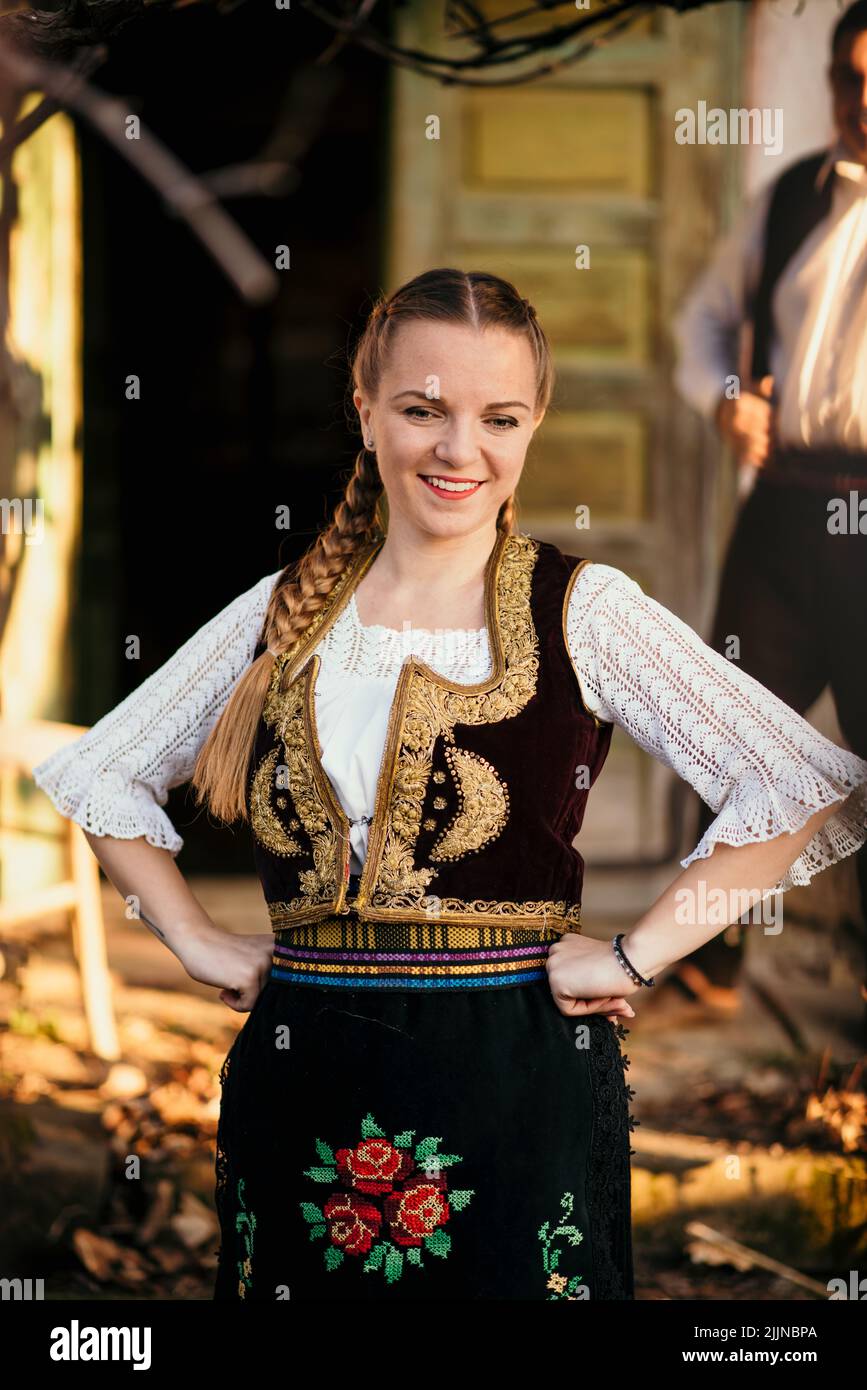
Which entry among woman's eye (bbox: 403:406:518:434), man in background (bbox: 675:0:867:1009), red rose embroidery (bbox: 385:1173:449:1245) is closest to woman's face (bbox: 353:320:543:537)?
woman's eye (bbox: 403:406:518:434)

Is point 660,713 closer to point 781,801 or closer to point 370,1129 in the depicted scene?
point 781,801

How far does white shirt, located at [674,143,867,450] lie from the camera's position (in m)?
3.52

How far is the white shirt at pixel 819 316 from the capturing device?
3518 millimetres

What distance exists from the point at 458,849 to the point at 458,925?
9 centimetres

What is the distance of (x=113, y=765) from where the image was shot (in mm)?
2270

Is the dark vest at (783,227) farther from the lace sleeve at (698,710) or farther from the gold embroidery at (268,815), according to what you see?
the gold embroidery at (268,815)

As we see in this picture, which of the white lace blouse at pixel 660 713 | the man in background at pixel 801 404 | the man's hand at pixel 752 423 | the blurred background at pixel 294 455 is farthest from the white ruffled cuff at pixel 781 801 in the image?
the man's hand at pixel 752 423

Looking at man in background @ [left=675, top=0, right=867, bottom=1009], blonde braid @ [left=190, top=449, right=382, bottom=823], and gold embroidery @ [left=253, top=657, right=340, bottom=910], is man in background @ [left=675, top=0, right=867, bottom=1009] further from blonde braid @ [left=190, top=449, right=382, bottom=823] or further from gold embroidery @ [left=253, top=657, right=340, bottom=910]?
gold embroidery @ [left=253, top=657, right=340, bottom=910]

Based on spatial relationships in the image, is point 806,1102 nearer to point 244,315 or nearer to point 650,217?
point 650,217

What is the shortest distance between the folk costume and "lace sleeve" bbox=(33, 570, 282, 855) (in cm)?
16

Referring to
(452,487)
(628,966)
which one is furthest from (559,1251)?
(452,487)

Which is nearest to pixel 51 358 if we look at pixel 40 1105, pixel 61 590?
pixel 61 590

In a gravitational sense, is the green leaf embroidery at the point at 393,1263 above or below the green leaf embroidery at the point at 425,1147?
below
